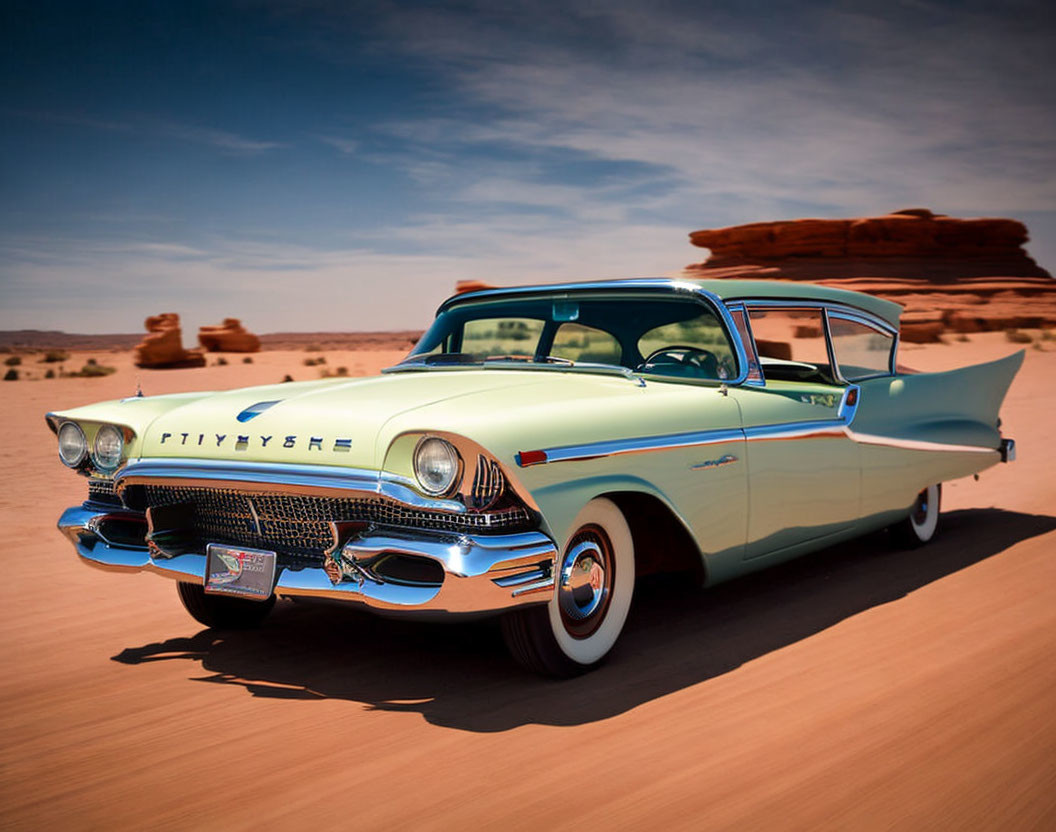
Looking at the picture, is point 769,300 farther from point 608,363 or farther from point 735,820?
point 735,820

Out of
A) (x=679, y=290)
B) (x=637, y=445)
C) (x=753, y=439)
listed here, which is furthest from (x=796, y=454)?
(x=637, y=445)

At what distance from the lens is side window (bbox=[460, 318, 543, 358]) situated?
17.3ft

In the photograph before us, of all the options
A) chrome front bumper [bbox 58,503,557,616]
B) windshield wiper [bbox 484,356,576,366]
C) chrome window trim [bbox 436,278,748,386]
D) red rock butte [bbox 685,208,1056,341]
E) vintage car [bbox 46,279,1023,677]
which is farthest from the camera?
red rock butte [bbox 685,208,1056,341]

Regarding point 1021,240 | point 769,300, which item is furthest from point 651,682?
point 1021,240

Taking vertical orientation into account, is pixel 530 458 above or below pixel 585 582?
above

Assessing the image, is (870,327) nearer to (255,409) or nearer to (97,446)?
(255,409)

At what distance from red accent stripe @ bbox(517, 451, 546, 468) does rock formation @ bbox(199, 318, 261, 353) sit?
4807cm

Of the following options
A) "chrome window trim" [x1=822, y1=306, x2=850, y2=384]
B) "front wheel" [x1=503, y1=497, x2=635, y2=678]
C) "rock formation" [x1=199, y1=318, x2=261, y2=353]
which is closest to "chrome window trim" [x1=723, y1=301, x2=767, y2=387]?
"chrome window trim" [x1=822, y1=306, x2=850, y2=384]

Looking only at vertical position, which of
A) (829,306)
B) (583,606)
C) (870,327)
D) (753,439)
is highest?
(829,306)

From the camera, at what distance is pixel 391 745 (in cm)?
326

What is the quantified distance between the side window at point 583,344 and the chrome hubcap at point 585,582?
1440 millimetres

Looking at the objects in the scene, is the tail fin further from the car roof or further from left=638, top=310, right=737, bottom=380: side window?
left=638, top=310, right=737, bottom=380: side window

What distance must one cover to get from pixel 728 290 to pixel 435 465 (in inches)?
80.7

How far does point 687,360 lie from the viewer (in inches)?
191
